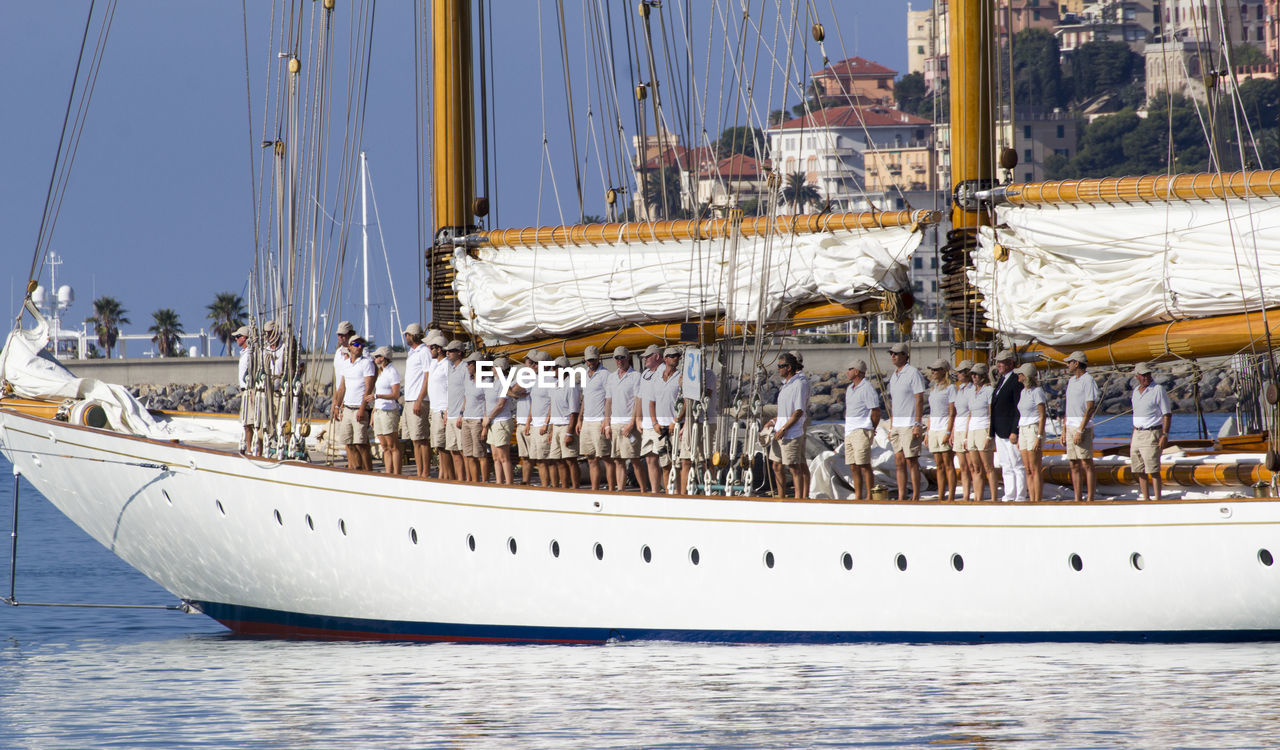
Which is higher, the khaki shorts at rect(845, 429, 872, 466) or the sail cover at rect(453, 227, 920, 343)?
the sail cover at rect(453, 227, 920, 343)

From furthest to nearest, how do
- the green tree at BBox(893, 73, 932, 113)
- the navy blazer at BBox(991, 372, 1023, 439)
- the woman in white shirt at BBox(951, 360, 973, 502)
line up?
the green tree at BBox(893, 73, 932, 113) → the woman in white shirt at BBox(951, 360, 973, 502) → the navy blazer at BBox(991, 372, 1023, 439)

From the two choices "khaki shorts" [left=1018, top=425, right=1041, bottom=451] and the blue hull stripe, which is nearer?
the blue hull stripe

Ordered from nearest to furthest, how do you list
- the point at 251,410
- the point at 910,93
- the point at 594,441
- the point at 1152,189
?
the point at 1152,189
the point at 594,441
the point at 251,410
the point at 910,93

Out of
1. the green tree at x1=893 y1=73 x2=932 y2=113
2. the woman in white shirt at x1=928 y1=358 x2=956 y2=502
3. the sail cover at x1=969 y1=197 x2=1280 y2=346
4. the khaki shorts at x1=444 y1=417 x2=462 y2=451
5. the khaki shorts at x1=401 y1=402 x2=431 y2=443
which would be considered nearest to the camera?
the sail cover at x1=969 y1=197 x2=1280 y2=346

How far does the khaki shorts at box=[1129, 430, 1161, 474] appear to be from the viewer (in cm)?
1464

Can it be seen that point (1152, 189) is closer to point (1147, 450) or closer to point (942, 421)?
point (1147, 450)

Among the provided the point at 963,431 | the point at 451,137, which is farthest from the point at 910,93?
the point at 963,431

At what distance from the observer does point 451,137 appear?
62.9ft

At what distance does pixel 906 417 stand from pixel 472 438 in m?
4.40

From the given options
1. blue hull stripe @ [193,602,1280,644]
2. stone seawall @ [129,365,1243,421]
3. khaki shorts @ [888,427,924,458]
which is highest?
stone seawall @ [129,365,1243,421]

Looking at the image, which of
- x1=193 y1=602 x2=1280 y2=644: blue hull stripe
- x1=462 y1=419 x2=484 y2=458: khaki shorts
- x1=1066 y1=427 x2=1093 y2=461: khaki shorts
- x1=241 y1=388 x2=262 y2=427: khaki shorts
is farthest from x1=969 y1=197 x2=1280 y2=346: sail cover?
x1=241 y1=388 x2=262 y2=427: khaki shorts

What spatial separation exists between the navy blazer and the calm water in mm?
1926

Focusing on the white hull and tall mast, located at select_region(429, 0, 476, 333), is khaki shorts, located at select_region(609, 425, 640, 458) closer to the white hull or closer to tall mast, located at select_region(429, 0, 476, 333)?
the white hull

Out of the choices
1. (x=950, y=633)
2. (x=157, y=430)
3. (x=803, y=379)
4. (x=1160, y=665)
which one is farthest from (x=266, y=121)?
(x=1160, y=665)
